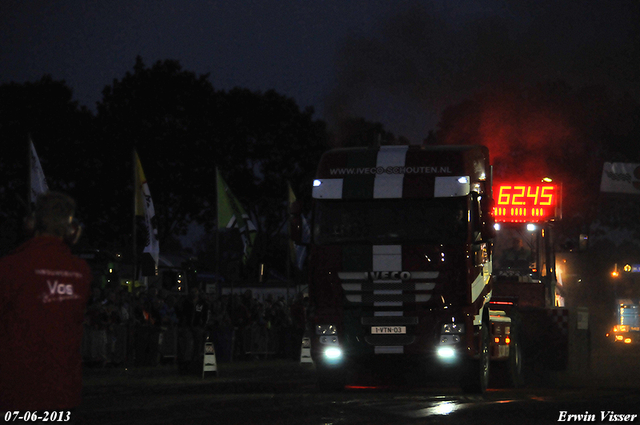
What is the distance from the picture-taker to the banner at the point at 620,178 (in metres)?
39.7

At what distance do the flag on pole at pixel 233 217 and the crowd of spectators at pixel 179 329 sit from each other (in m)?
1.59

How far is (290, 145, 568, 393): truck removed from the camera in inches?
590

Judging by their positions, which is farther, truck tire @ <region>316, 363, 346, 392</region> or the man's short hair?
truck tire @ <region>316, 363, 346, 392</region>

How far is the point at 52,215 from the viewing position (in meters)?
5.14

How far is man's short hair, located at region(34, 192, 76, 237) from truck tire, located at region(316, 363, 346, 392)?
10.9m

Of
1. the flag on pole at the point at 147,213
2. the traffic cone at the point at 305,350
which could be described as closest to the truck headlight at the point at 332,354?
the traffic cone at the point at 305,350

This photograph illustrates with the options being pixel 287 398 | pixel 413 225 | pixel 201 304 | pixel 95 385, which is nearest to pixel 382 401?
pixel 287 398

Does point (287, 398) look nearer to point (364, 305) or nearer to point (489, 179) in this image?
point (364, 305)

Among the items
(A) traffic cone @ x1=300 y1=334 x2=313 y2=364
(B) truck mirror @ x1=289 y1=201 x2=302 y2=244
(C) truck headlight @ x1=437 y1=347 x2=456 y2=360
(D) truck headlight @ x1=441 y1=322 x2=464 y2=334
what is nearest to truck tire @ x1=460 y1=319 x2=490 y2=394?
(C) truck headlight @ x1=437 y1=347 x2=456 y2=360

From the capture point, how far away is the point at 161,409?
43.7 ft

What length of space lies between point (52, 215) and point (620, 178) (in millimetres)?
37486

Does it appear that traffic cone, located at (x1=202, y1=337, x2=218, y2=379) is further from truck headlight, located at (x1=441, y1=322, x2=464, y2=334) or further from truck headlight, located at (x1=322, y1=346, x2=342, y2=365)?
truck headlight, located at (x1=441, y1=322, x2=464, y2=334)

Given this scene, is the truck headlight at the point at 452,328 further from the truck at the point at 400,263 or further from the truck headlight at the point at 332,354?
the truck headlight at the point at 332,354

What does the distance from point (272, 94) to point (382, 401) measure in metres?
47.1
